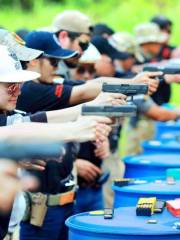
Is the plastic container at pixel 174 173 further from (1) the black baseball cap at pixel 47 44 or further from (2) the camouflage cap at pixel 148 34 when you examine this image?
(2) the camouflage cap at pixel 148 34

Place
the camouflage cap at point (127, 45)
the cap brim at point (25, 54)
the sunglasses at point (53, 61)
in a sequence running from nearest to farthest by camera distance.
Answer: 1. the cap brim at point (25, 54)
2. the sunglasses at point (53, 61)
3. the camouflage cap at point (127, 45)

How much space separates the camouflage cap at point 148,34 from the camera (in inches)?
433

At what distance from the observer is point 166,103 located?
33.8 ft

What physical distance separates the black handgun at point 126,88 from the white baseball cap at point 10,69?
15.3 inches

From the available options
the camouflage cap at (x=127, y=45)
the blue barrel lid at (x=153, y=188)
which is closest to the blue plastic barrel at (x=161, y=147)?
the blue barrel lid at (x=153, y=188)

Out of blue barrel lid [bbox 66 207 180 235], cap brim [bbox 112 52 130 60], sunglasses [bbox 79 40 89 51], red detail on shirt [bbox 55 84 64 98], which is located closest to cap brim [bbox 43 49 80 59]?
red detail on shirt [bbox 55 84 64 98]

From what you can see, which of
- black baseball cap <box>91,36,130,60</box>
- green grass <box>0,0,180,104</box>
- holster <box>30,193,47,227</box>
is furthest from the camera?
green grass <box>0,0,180,104</box>

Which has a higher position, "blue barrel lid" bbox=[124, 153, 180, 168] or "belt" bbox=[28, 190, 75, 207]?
"blue barrel lid" bbox=[124, 153, 180, 168]

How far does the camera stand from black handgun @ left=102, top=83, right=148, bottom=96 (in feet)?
15.7

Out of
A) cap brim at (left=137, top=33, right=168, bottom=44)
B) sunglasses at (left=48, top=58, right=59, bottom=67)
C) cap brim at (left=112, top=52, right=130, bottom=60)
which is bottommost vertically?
sunglasses at (left=48, top=58, right=59, bottom=67)

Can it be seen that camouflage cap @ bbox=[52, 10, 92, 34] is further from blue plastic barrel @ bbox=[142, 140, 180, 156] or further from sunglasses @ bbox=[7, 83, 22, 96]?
sunglasses @ bbox=[7, 83, 22, 96]

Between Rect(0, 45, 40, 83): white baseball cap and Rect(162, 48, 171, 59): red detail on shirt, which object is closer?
Rect(0, 45, 40, 83): white baseball cap

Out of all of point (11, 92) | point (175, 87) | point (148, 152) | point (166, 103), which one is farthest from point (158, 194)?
point (175, 87)

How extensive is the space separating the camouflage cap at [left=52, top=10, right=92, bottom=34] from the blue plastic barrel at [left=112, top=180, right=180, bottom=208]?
2038 mm
